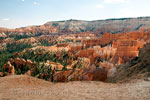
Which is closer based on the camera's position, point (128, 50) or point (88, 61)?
point (128, 50)

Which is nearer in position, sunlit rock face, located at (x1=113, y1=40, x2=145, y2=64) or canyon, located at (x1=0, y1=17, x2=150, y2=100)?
canyon, located at (x1=0, y1=17, x2=150, y2=100)

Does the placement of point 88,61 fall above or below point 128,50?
below

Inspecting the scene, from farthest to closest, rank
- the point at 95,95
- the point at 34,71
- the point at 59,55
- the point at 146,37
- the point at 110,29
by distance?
the point at 110,29
the point at 59,55
the point at 146,37
the point at 34,71
the point at 95,95

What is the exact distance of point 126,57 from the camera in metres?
34.6

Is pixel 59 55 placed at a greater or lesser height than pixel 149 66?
lesser

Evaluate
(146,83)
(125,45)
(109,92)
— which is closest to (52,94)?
(109,92)

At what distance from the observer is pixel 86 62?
1560 inches

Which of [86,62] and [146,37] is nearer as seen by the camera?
[86,62]

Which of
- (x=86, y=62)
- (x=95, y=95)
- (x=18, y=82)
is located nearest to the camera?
A: (x=95, y=95)

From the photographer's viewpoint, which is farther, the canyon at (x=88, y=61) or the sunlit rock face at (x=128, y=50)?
the sunlit rock face at (x=128, y=50)

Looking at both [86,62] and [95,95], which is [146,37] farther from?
[95,95]

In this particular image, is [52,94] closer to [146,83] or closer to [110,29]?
[146,83]

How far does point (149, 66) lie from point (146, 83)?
97.4 inches

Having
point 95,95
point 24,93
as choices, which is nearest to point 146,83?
point 95,95
